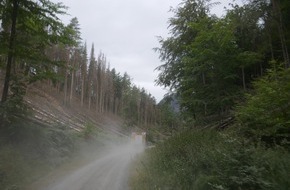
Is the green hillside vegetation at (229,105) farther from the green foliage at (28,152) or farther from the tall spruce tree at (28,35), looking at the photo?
the tall spruce tree at (28,35)

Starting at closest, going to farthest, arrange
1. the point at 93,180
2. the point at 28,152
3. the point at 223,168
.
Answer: the point at 223,168
the point at 93,180
the point at 28,152

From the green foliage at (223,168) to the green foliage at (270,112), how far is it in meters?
1.39

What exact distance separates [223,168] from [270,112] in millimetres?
3664

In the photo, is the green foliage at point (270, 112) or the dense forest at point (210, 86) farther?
the green foliage at point (270, 112)

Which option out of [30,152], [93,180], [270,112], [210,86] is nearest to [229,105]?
[210,86]

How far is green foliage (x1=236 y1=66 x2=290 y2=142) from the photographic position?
10258mm

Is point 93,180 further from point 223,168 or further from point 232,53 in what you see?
point 232,53

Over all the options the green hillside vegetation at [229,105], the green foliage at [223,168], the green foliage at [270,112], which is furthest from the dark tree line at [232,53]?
the green foliage at [223,168]

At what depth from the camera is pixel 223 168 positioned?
25.1 feet

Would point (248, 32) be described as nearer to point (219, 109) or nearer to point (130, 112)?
point (219, 109)

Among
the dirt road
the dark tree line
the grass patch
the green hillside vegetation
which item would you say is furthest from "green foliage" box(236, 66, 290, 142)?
the grass patch

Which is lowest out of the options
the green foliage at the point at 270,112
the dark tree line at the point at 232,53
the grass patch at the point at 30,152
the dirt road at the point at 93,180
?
the dirt road at the point at 93,180

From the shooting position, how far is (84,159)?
21.5m

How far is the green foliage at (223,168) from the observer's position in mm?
6535
